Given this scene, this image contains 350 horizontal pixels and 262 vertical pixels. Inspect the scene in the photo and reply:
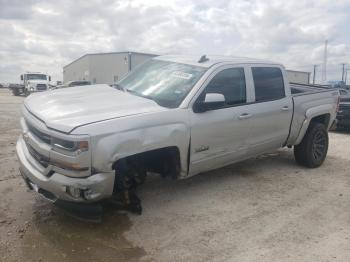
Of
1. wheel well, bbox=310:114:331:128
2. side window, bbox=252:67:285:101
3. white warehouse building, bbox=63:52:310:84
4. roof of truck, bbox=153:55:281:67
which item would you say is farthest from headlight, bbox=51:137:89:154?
white warehouse building, bbox=63:52:310:84

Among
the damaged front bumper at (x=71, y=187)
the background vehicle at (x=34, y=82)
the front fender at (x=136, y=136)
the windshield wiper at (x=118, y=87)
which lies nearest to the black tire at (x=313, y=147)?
the front fender at (x=136, y=136)

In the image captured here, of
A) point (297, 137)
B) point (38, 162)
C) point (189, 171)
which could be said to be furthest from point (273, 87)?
point (38, 162)

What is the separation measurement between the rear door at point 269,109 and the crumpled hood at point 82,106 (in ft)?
5.95

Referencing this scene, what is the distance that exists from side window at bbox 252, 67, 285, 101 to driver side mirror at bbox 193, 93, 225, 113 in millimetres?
1146

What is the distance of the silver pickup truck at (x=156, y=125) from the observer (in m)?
3.79

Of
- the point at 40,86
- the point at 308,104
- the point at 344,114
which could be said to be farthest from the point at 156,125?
the point at 40,86

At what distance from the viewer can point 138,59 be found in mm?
32625

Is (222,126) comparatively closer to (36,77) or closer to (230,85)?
(230,85)

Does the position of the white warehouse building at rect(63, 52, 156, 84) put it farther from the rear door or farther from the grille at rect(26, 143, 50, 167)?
the grille at rect(26, 143, 50, 167)

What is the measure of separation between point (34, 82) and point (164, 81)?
1341 inches

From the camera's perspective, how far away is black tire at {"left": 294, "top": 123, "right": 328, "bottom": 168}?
6.84 meters

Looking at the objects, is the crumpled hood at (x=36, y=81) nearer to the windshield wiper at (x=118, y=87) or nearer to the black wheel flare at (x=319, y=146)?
the windshield wiper at (x=118, y=87)

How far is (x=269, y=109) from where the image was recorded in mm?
5848

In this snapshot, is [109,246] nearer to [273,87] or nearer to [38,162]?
[38,162]
